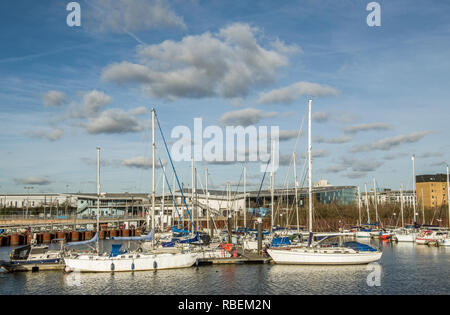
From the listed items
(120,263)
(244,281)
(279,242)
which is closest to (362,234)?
(279,242)

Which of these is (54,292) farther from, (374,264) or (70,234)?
(70,234)

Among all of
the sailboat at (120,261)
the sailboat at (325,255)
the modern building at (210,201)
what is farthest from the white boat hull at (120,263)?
the modern building at (210,201)

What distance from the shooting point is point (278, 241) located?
178ft

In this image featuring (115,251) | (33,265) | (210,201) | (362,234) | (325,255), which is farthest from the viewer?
(210,201)

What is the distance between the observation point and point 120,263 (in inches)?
1718

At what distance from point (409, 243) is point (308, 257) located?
4318 cm

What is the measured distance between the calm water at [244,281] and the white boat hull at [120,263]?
0.88 metres

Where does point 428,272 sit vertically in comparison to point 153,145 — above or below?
below

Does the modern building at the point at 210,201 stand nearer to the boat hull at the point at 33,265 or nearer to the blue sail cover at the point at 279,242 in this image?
the blue sail cover at the point at 279,242

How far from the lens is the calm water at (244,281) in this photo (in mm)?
36281

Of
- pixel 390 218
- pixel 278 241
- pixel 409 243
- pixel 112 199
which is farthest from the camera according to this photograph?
pixel 112 199

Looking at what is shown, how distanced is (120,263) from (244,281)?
522 inches

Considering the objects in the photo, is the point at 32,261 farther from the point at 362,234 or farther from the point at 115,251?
the point at 362,234
